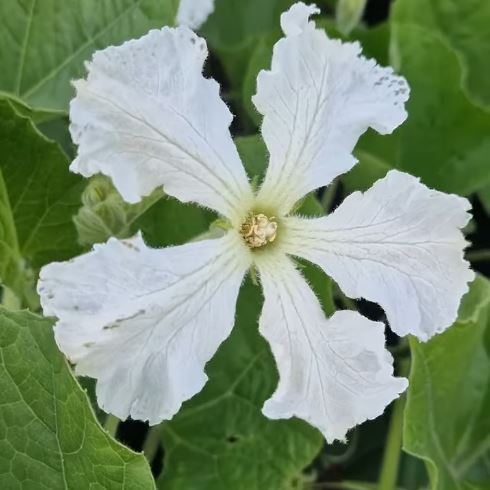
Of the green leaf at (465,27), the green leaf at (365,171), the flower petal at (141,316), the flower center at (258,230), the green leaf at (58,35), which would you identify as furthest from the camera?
the green leaf at (465,27)

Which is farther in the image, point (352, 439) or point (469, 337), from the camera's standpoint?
point (352, 439)

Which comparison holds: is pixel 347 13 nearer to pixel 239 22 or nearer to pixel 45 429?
pixel 239 22

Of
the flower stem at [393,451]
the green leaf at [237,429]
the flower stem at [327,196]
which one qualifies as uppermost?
the flower stem at [327,196]

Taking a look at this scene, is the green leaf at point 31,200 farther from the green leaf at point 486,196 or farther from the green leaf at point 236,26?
the green leaf at point 486,196

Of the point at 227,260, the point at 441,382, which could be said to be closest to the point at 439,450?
the point at 441,382

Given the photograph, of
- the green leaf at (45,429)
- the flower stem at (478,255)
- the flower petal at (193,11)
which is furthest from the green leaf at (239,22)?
the green leaf at (45,429)

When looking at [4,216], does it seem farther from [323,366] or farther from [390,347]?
[390,347]

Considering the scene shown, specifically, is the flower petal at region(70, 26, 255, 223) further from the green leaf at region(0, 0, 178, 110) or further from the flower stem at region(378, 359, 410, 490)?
the flower stem at region(378, 359, 410, 490)
